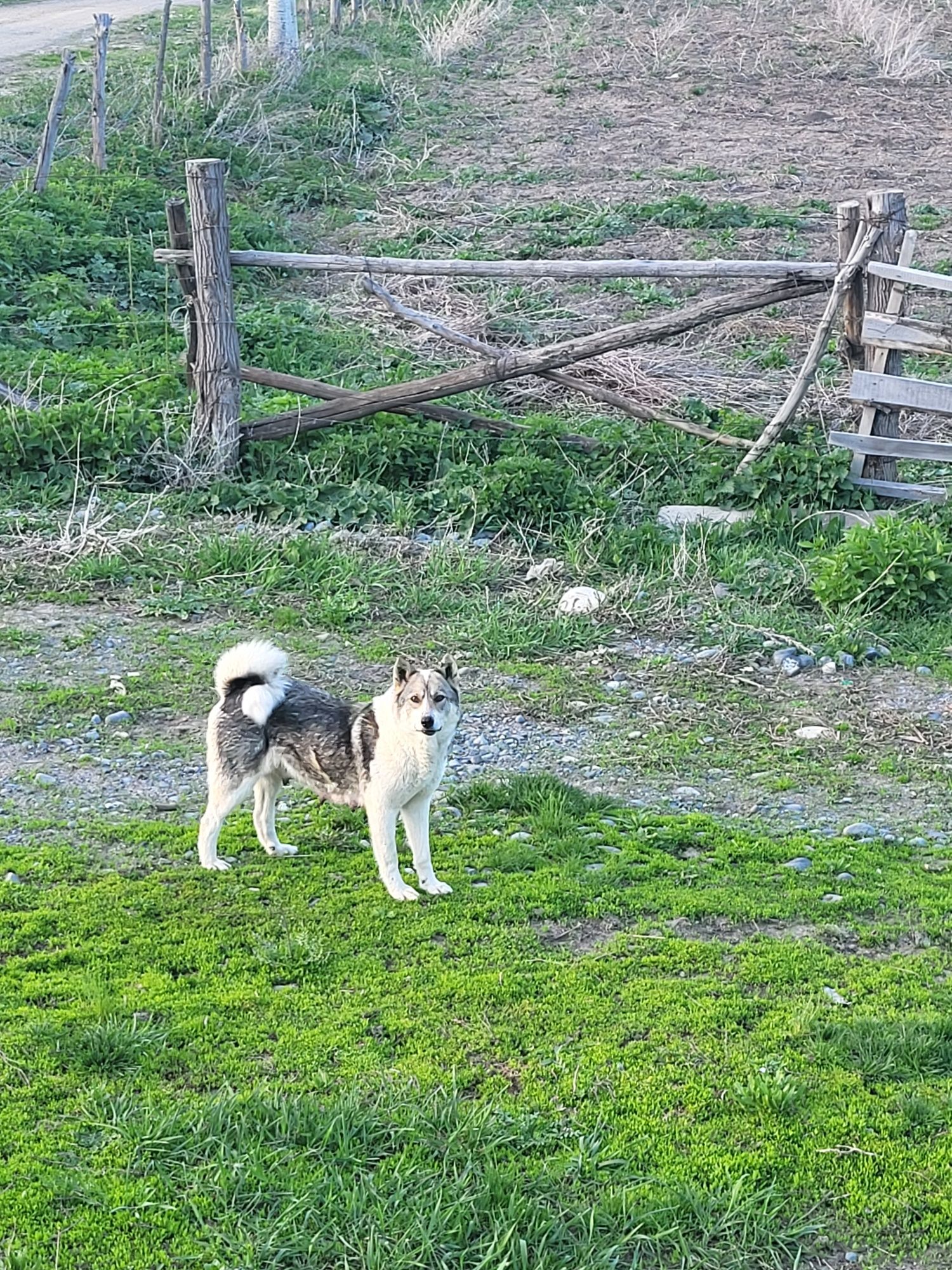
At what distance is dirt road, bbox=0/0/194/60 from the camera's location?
20828 mm

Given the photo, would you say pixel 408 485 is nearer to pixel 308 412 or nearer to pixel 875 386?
pixel 308 412

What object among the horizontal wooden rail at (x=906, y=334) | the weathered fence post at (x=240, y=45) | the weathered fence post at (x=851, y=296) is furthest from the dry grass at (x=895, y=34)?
the horizontal wooden rail at (x=906, y=334)

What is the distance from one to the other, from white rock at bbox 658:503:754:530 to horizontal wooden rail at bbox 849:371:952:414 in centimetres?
103

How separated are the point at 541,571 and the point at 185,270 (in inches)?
132

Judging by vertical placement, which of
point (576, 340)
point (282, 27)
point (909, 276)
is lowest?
point (576, 340)

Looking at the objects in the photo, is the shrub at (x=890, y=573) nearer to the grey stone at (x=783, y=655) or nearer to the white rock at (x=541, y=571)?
the grey stone at (x=783, y=655)

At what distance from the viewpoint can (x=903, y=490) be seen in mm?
9047

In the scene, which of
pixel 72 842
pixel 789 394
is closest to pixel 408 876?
pixel 72 842

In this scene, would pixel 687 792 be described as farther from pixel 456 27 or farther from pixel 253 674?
pixel 456 27

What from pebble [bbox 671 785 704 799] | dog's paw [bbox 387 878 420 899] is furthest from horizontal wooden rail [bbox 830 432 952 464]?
dog's paw [bbox 387 878 420 899]

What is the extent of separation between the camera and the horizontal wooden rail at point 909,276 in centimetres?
855

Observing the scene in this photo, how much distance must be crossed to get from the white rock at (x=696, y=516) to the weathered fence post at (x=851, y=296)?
4.12 ft

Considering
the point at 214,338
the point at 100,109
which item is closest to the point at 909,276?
the point at 214,338

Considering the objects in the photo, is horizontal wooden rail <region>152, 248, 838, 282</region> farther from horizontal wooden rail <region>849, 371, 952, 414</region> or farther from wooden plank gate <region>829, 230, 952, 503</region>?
horizontal wooden rail <region>849, 371, 952, 414</region>
